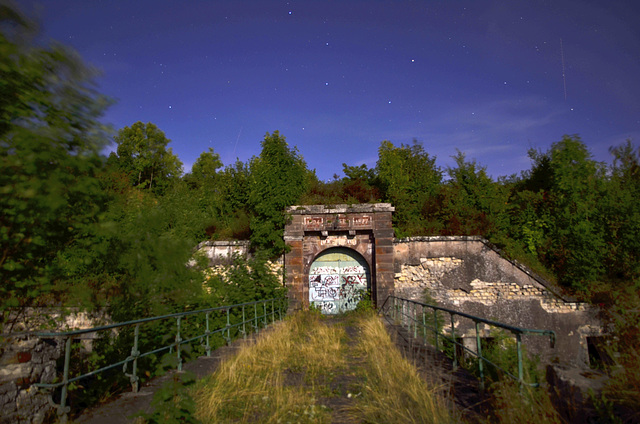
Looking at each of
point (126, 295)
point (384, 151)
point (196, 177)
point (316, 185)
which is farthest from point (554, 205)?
point (196, 177)

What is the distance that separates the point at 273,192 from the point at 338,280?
13.9 ft

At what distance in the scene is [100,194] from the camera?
580 cm

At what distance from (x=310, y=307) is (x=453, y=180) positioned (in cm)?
844

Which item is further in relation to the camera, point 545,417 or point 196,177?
point 196,177

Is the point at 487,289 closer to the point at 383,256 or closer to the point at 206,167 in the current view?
the point at 383,256

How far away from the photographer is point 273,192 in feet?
48.5

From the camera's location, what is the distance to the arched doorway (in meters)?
14.7

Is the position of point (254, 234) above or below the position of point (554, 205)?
below

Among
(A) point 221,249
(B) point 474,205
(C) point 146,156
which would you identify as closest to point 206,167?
(C) point 146,156

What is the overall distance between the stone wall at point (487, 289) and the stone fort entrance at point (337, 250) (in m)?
0.84

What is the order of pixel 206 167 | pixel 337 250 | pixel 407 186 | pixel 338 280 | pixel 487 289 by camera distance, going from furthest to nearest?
pixel 206 167 → pixel 407 186 → pixel 337 250 → pixel 338 280 → pixel 487 289

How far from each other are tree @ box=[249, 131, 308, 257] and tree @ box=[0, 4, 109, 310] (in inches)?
340

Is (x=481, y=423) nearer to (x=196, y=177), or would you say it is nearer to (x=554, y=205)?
(x=554, y=205)

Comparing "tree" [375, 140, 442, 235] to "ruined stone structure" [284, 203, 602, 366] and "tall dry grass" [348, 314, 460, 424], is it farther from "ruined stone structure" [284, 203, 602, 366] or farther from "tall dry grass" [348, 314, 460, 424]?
"tall dry grass" [348, 314, 460, 424]
